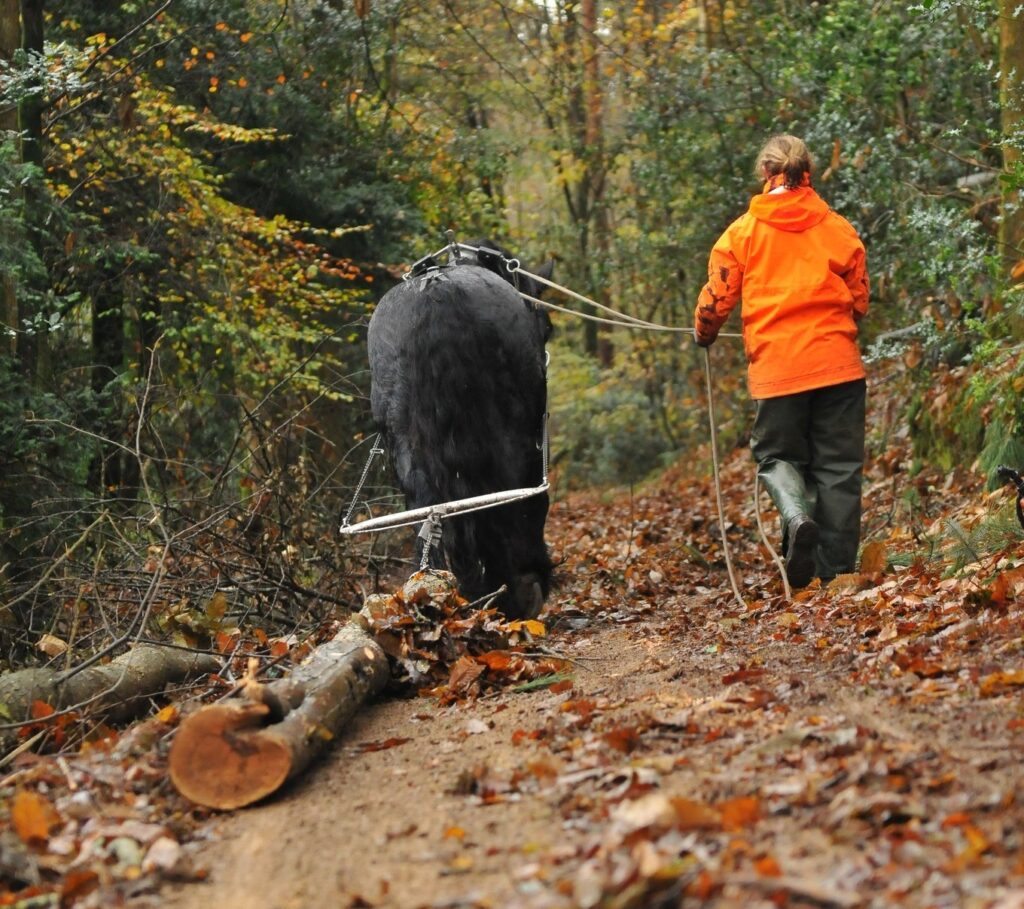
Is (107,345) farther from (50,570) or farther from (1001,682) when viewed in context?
(1001,682)

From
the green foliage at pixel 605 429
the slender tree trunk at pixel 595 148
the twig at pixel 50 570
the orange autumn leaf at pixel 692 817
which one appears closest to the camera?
the orange autumn leaf at pixel 692 817

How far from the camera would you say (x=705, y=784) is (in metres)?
3.12

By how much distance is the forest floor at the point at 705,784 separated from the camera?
8.30 feet

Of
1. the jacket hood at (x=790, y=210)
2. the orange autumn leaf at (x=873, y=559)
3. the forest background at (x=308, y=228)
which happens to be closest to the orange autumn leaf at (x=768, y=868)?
the forest background at (x=308, y=228)

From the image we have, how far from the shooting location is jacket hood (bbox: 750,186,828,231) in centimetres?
630

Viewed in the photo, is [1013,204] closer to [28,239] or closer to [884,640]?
[884,640]

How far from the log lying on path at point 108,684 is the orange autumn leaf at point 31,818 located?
0.97m

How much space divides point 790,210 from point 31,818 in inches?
178

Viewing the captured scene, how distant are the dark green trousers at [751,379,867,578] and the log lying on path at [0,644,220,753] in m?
2.97

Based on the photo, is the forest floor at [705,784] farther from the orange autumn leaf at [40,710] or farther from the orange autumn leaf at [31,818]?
the orange autumn leaf at [40,710]

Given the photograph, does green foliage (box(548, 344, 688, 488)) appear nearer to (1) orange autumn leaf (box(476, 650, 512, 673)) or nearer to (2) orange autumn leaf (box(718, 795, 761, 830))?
(1) orange autumn leaf (box(476, 650, 512, 673))

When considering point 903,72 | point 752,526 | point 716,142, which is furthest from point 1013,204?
point 716,142

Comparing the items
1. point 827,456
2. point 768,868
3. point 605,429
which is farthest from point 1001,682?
point 605,429

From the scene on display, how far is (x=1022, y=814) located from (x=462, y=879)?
118cm
